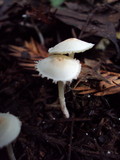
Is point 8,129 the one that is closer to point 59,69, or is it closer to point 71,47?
point 59,69

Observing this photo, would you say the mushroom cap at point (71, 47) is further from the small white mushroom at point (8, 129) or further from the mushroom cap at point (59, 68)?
the small white mushroom at point (8, 129)

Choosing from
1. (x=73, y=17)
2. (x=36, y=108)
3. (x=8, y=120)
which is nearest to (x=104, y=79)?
(x=36, y=108)

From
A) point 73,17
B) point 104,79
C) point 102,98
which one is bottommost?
point 102,98

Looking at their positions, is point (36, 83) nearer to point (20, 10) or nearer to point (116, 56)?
point (116, 56)

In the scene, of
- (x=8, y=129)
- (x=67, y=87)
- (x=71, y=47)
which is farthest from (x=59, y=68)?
(x=8, y=129)

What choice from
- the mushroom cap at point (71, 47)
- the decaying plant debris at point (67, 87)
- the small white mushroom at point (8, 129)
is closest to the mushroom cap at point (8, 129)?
the small white mushroom at point (8, 129)

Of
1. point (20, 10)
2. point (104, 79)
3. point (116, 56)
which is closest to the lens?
point (104, 79)

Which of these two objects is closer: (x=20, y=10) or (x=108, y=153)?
(x=108, y=153)

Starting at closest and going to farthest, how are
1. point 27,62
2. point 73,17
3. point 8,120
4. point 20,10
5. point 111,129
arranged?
point 8,120 < point 111,129 < point 27,62 < point 73,17 < point 20,10
